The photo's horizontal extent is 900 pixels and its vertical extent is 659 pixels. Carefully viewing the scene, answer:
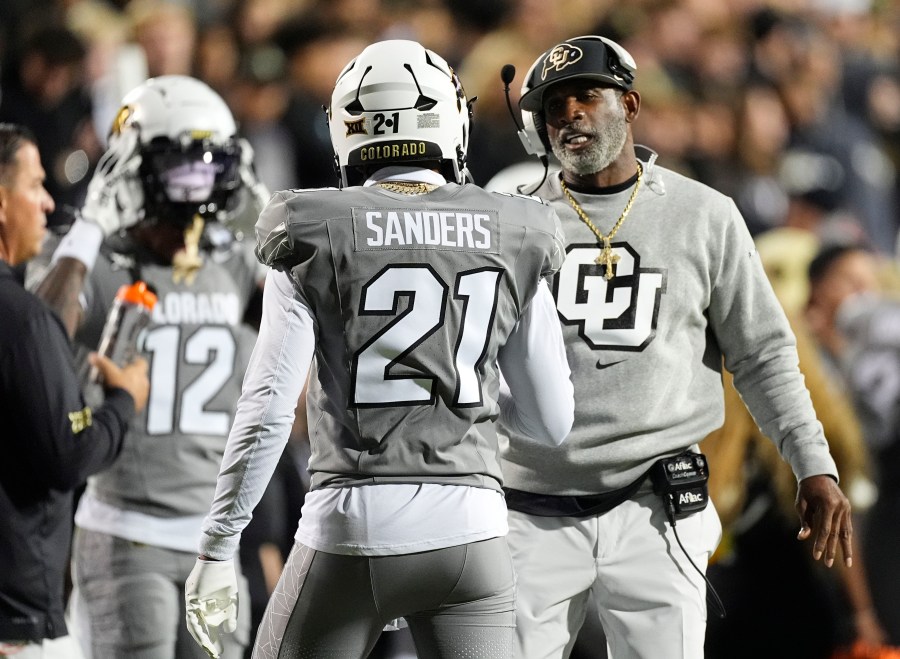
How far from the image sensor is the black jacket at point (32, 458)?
2.26m

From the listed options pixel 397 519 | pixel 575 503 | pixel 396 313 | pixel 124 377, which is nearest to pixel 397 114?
pixel 396 313

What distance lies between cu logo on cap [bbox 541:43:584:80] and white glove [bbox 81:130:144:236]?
1.31m

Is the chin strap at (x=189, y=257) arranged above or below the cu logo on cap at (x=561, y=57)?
below

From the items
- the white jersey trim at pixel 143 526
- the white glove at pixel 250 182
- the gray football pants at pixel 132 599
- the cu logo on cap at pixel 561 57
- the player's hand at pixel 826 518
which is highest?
the cu logo on cap at pixel 561 57

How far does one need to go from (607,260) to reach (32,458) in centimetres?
118

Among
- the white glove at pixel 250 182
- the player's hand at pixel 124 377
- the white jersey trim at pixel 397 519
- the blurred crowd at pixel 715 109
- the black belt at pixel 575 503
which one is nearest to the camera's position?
the white jersey trim at pixel 397 519

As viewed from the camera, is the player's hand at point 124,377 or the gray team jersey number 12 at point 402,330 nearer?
the gray team jersey number 12 at point 402,330

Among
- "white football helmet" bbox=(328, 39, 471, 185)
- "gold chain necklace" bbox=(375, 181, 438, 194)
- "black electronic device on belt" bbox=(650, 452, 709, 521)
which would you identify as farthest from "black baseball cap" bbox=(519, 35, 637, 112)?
"black electronic device on belt" bbox=(650, 452, 709, 521)

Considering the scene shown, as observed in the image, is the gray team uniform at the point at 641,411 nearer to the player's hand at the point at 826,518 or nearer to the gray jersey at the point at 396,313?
the player's hand at the point at 826,518

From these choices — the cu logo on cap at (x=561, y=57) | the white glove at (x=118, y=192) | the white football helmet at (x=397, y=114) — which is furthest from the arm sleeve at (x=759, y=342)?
the white glove at (x=118, y=192)

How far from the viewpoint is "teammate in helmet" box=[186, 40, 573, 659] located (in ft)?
6.21

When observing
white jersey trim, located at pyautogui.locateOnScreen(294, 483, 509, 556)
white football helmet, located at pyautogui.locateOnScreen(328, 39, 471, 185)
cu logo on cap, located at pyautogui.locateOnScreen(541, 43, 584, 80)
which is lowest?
white jersey trim, located at pyautogui.locateOnScreen(294, 483, 509, 556)

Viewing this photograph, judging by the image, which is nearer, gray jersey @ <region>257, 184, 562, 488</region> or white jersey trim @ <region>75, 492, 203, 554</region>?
gray jersey @ <region>257, 184, 562, 488</region>

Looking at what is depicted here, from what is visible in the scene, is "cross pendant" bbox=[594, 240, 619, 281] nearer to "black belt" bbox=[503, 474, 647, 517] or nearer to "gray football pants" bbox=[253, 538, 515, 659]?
"black belt" bbox=[503, 474, 647, 517]
